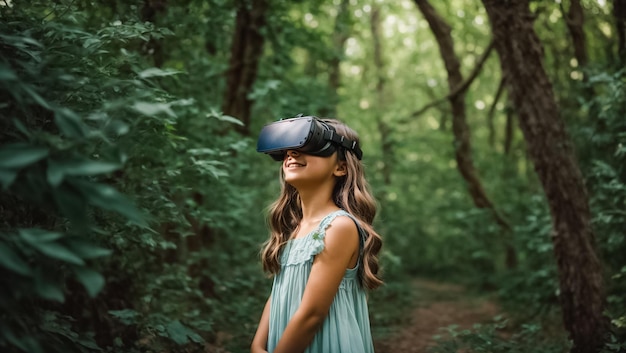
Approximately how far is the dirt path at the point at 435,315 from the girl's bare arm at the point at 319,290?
2.81 m

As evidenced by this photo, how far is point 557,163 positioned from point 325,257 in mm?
2975

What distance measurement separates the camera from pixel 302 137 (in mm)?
2279

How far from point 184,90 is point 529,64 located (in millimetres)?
3290

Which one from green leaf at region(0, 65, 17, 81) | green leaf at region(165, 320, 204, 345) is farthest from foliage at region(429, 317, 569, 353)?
green leaf at region(0, 65, 17, 81)

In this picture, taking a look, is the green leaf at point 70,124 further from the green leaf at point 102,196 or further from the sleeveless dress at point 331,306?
the sleeveless dress at point 331,306

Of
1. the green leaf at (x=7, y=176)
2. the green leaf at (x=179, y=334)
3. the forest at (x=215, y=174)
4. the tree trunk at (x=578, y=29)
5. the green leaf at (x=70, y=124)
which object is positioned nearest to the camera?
the green leaf at (x=7, y=176)

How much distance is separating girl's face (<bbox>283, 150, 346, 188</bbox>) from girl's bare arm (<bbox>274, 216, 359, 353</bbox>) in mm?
272

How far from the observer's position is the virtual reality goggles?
2.29 m

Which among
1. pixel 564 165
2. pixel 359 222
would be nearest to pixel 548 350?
pixel 564 165

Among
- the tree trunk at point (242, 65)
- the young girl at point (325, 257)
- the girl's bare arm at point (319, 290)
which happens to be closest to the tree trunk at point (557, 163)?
the young girl at point (325, 257)

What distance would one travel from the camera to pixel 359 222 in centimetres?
233

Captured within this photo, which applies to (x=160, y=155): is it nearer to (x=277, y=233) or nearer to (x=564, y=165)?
(x=277, y=233)

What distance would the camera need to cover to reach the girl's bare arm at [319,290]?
6.94 ft

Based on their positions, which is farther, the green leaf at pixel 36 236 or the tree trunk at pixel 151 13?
the tree trunk at pixel 151 13
